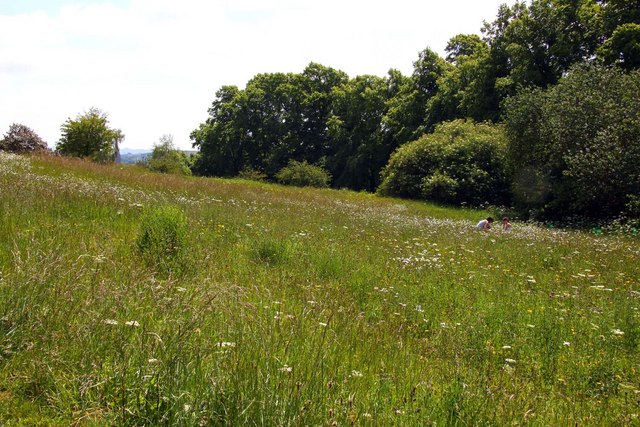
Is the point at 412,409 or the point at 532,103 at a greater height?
the point at 532,103

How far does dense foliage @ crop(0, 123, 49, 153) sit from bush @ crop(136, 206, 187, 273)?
2293cm

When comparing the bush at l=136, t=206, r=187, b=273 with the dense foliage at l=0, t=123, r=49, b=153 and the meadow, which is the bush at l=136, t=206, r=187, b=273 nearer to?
the meadow

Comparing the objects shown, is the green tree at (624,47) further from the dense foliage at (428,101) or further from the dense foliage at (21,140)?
the dense foliage at (21,140)

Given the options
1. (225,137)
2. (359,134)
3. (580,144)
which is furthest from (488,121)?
(225,137)

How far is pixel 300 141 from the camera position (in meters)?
54.2

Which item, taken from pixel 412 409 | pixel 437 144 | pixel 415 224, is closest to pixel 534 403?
pixel 412 409

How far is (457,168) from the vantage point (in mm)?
27172

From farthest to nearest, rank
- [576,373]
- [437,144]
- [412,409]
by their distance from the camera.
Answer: [437,144]
[576,373]
[412,409]

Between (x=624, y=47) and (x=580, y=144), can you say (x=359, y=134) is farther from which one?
(x=580, y=144)

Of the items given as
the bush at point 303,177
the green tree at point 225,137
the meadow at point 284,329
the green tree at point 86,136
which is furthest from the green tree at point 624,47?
the green tree at point 225,137

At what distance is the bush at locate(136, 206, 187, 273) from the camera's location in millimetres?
5395

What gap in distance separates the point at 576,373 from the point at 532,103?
21.4 metres

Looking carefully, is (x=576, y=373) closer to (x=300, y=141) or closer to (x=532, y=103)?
(x=532, y=103)

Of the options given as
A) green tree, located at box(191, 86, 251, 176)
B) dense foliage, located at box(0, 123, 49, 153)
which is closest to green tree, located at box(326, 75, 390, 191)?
green tree, located at box(191, 86, 251, 176)
